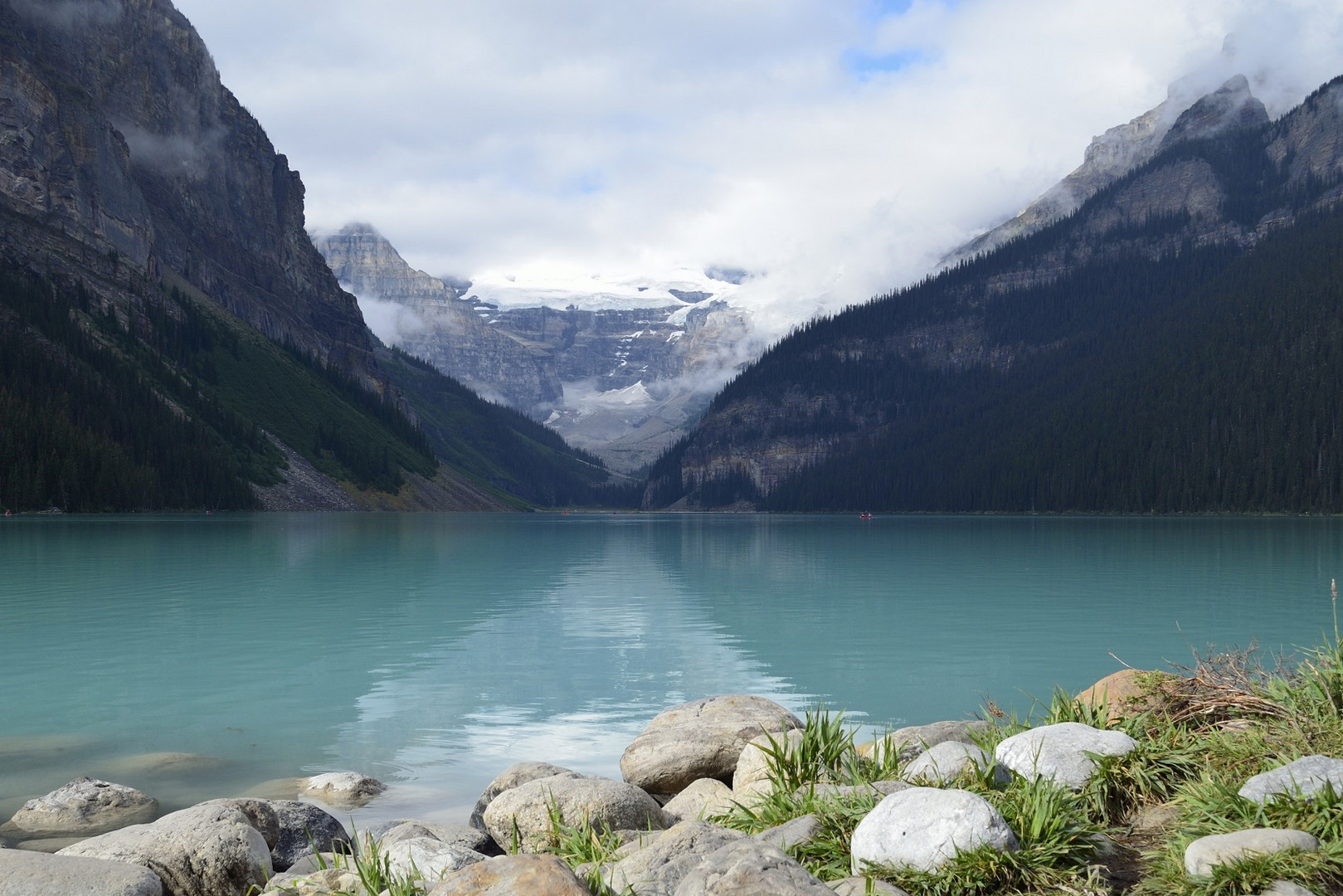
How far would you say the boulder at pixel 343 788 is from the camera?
49.8 ft

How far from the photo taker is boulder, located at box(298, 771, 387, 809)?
15172mm

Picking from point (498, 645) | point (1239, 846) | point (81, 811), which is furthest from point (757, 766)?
point (498, 645)

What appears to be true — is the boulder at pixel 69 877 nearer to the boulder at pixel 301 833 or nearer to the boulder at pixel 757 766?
the boulder at pixel 301 833

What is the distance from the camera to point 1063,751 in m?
9.53

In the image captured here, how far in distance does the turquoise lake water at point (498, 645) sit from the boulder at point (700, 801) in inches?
154

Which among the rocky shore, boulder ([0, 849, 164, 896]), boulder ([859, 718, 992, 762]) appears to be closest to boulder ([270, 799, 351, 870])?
the rocky shore

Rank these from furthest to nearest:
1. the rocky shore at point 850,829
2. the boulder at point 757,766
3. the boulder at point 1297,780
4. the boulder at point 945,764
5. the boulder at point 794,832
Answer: the boulder at point 757,766 → the boulder at point 945,764 → the boulder at point 794,832 → the boulder at point 1297,780 → the rocky shore at point 850,829

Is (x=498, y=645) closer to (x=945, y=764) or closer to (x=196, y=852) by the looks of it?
(x=196, y=852)

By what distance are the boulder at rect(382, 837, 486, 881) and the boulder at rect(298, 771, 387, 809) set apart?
593 centimetres

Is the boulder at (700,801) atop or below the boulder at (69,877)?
below

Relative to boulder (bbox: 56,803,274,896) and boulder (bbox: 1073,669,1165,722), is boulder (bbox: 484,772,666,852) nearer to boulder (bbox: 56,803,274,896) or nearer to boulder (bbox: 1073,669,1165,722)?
boulder (bbox: 56,803,274,896)

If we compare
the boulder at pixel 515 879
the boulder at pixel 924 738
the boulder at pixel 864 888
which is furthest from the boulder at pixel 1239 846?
the boulder at pixel 924 738

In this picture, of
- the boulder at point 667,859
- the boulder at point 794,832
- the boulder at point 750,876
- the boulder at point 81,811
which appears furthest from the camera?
the boulder at point 81,811

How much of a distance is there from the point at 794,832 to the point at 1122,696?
5721 mm
